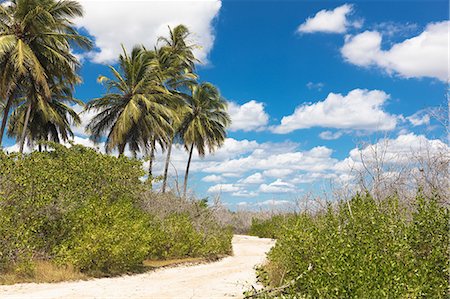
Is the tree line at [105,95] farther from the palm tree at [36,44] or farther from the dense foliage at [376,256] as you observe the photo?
the dense foliage at [376,256]

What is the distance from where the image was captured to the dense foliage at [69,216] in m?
11.4

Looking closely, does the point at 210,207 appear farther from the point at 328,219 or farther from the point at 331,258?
the point at 331,258

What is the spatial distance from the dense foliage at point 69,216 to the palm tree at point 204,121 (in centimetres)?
1657

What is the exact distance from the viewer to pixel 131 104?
24.1 meters

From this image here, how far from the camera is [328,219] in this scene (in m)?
8.85

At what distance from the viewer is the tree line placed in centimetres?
1891

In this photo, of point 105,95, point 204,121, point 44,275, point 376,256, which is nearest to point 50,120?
point 105,95

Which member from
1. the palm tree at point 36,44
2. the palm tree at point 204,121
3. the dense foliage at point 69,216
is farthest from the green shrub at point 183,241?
the palm tree at point 204,121

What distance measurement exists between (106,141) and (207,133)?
10.5m

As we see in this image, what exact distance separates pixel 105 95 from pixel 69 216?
13.2 metres

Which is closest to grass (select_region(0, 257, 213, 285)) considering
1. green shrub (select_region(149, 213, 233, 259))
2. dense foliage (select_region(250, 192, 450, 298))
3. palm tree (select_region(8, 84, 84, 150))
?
green shrub (select_region(149, 213, 233, 259))

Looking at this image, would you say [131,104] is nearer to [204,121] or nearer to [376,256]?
[204,121]

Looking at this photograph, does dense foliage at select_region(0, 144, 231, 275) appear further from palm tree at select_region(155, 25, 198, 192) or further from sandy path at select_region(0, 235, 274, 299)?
palm tree at select_region(155, 25, 198, 192)

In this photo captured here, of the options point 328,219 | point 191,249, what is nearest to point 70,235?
point 191,249
